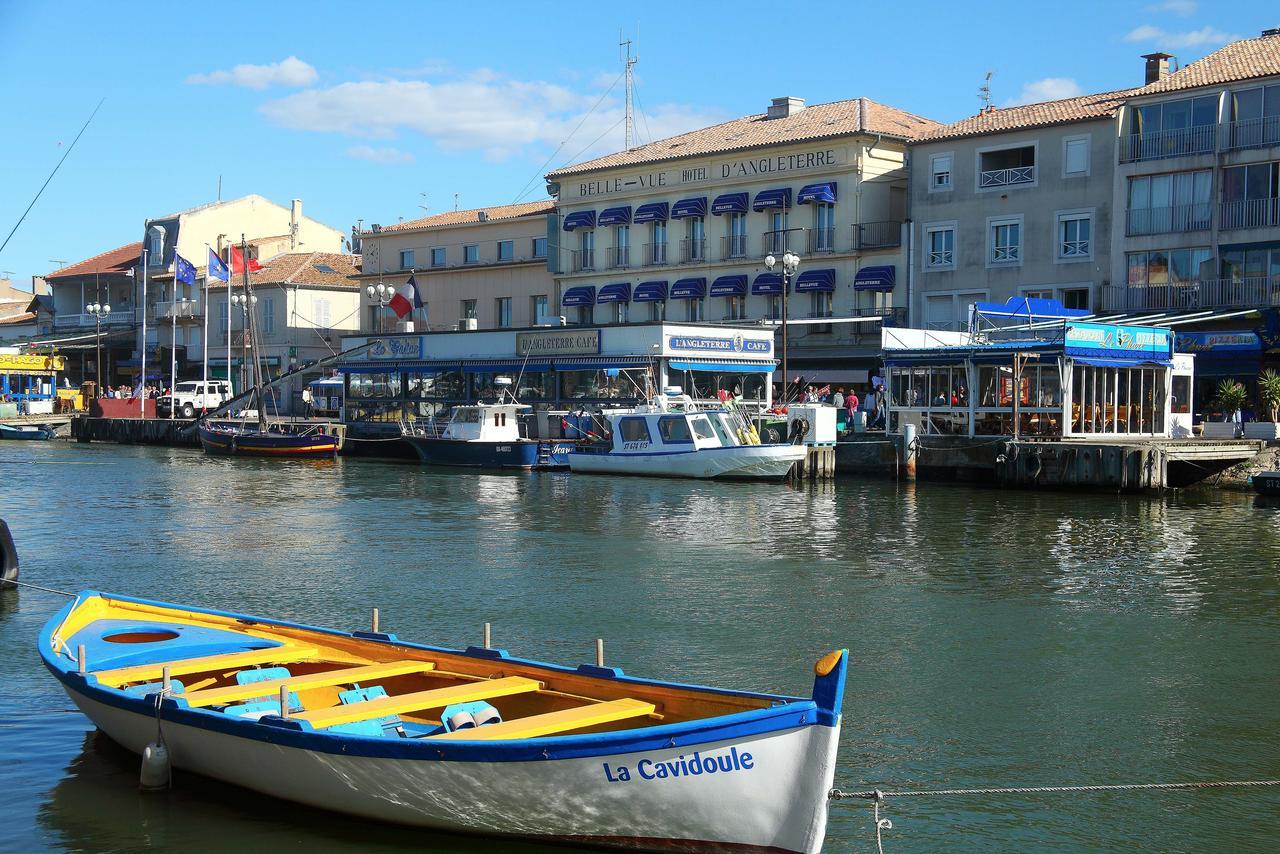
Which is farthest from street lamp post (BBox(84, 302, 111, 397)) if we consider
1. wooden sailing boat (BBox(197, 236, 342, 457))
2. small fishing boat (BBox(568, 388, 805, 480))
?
small fishing boat (BBox(568, 388, 805, 480))

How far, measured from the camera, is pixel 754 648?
16156 mm

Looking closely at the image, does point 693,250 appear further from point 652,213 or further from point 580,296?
point 580,296

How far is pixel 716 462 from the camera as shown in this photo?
128 ft

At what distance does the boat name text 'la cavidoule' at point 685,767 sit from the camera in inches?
336

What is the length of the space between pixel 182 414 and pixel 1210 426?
4760 cm

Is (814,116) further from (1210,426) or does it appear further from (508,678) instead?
(508,678)

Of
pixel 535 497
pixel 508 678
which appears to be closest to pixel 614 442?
pixel 535 497

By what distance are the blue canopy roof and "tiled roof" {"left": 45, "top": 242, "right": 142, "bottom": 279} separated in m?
36.7

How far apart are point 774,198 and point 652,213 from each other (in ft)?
22.7

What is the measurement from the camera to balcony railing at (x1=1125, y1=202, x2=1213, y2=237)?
44.9 metres

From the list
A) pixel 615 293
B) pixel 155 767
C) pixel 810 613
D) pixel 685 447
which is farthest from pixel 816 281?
pixel 155 767

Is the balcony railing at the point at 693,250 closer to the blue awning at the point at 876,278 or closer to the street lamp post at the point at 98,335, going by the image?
the blue awning at the point at 876,278

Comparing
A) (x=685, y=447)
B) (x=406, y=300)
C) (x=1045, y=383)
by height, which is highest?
(x=406, y=300)

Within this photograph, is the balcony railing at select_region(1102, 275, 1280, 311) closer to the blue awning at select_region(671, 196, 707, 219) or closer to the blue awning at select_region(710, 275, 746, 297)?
the blue awning at select_region(710, 275, 746, 297)
